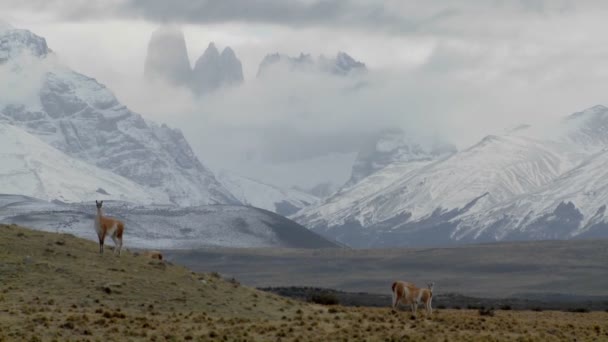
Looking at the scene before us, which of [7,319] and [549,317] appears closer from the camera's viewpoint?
[7,319]

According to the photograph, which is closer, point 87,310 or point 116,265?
point 87,310

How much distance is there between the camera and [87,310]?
54625 mm

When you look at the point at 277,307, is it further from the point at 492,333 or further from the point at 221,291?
the point at 492,333

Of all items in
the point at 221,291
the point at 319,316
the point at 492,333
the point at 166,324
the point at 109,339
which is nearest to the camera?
the point at 109,339

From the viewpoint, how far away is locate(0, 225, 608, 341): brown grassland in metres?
50.2

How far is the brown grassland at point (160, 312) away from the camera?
165ft

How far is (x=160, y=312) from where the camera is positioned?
5716 centimetres

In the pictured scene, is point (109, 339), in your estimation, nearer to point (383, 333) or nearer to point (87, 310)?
point (87, 310)

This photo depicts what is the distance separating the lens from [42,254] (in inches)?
2514

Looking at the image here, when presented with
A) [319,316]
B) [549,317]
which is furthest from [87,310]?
[549,317]

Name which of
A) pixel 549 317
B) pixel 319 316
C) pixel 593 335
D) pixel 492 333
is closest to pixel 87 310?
pixel 319 316

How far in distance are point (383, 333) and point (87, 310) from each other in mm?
11813

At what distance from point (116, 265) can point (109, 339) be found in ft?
53.6

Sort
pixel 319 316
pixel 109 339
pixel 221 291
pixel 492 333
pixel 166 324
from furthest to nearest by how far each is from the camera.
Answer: pixel 221 291
pixel 319 316
pixel 492 333
pixel 166 324
pixel 109 339
